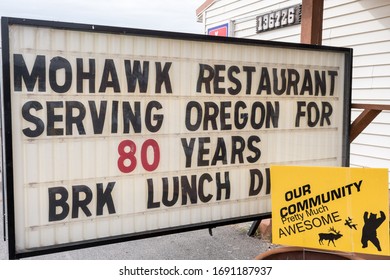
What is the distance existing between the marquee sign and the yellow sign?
42.4 inches

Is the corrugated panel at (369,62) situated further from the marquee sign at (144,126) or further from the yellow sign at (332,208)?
the yellow sign at (332,208)

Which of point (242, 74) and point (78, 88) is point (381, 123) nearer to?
point (242, 74)

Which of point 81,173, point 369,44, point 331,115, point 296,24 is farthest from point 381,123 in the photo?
point 81,173

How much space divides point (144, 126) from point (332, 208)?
176cm

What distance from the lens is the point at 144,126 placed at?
3646 millimetres

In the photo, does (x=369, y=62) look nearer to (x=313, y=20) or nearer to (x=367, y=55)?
(x=367, y=55)

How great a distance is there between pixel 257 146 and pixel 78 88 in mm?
1968

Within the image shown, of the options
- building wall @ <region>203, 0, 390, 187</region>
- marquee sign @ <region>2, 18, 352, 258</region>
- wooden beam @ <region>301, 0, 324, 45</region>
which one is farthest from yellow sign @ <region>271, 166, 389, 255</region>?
building wall @ <region>203, 0, 390, 187</region>

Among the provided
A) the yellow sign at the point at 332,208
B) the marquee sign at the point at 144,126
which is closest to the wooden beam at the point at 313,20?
the marquee sign at the point at 144,126

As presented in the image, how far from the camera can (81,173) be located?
11.3ft

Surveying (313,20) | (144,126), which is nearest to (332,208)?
(144,126)

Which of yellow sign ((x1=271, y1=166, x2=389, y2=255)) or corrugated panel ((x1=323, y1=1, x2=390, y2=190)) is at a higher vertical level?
corrugated panel ((x1=323, y1=1, x2=390, y2=190))

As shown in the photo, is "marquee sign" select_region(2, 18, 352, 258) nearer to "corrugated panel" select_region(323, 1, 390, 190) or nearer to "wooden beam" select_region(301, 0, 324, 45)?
"wooden beam" select_region(301, 0, 324, 45)

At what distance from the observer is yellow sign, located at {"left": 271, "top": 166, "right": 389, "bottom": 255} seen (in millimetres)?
2939
